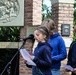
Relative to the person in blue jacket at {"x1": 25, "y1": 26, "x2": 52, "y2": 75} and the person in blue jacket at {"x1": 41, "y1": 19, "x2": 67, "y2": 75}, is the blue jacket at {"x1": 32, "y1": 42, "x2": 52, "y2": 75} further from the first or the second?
the person in blue jacket at {"x1": 41, "y1": 19, "x2": 67, "y2": 75}

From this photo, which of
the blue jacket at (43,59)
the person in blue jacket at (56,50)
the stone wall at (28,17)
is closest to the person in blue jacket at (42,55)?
the blue jacket at (43,59)

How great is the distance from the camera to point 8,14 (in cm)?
837

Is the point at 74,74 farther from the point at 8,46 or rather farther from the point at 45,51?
the point at 8,46

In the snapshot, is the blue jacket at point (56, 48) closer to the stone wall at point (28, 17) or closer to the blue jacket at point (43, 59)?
the blue jacket at point (43, 59)

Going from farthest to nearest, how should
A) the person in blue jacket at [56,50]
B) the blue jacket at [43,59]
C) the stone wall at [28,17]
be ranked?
the stone wall at [28,17] → the person in blue jacket at [56,50] → the blue jacket at [43,59]

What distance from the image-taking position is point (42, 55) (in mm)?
4398

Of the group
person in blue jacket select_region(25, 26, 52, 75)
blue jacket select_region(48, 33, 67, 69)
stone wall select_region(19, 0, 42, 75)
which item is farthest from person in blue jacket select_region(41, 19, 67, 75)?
stone wall select_region(19, 0, 42, 75)

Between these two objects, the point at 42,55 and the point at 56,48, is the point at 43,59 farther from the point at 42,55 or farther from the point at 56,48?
the point at 56,48

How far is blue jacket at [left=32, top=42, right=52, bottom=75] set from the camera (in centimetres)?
433

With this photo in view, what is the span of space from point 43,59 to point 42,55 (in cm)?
5

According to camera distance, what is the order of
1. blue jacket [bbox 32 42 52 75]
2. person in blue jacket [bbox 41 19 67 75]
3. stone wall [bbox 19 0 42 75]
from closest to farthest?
blue jacket [bbox 32 42 52 75]
person in blue jacket [bbox 41 19 67 75]
stone wall [bbox 19 0 42 75]

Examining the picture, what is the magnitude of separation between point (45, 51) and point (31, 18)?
13.0 ft

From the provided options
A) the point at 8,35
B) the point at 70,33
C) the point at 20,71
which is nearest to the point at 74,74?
the point at 70,33

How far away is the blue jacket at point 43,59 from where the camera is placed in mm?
4332
